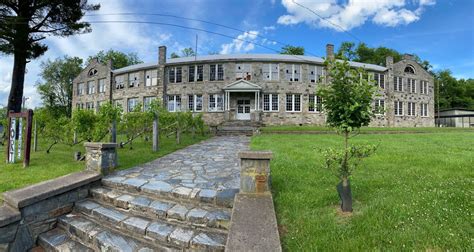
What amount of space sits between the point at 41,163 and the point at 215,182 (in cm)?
528

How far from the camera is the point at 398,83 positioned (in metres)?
26.6

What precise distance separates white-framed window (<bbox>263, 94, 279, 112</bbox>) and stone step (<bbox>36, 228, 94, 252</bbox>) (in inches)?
789

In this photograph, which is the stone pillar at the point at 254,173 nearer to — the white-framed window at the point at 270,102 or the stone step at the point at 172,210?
the stone step at the point at 172,210

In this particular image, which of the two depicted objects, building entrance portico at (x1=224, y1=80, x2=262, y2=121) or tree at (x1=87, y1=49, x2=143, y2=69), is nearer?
building entrance portico at (x1=224, y1=80, x2=262, y2=121)

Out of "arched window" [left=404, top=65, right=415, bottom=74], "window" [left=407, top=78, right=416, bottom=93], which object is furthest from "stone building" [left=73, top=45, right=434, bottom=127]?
"arched window" [left=404, top=65, right=415, bottom=74]

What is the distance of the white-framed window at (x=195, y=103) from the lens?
23.4 meters

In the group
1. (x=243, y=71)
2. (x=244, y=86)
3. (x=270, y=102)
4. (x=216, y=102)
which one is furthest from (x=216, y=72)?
(x=270, y=102)

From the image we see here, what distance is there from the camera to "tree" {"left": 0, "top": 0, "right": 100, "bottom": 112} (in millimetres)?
11008

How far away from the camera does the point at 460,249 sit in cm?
202

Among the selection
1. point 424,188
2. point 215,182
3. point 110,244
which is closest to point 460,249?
point 424,188

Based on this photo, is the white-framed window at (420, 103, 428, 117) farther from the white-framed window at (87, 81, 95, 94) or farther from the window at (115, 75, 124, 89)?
the white-framed window at (87, 81, 95, 94)

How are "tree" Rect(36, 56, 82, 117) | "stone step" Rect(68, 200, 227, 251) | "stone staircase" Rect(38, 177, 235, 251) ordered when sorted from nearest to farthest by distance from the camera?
1. "stone step" Rect(68, 200, 227, 251)
2. "stone staircase" Rect(38, 177, 235, 251)
3. "tree" Rect(36, 56, 82, 117)

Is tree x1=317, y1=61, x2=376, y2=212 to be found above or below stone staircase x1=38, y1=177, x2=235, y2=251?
above

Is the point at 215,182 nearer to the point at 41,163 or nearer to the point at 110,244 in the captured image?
Answer: the point at 110,244
